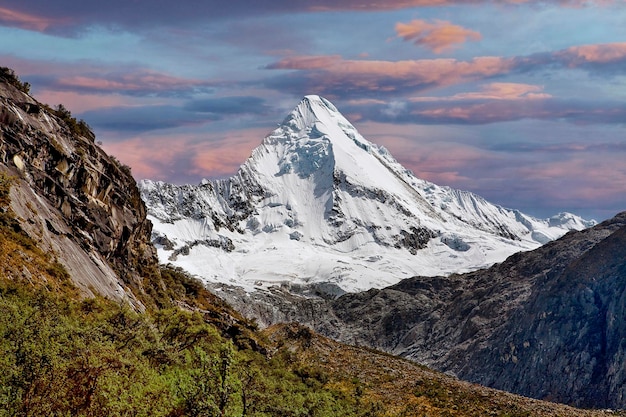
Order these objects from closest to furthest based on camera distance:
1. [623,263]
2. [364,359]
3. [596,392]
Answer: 1. [364,359]
2. [596,392]
3. [623,263]

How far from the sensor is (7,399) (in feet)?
106

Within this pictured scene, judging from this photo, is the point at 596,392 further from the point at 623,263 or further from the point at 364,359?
the point at 364,359

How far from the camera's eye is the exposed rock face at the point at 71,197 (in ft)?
213

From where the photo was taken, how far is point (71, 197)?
7269 centimetres

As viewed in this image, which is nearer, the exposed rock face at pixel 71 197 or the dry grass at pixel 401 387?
the exposed rock face at pixel 71 197

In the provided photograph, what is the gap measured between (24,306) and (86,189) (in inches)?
1406

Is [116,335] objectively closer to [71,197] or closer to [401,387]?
[71,197]

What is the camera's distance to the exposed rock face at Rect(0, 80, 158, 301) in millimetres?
64812

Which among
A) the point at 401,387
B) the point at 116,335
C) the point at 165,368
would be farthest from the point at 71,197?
the point at 401,387

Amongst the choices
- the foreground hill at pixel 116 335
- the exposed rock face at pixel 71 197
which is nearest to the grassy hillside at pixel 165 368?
the foreground hill at pixel 116 335

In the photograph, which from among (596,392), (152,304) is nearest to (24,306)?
(152,304)

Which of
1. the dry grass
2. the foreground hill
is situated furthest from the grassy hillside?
the dry grass

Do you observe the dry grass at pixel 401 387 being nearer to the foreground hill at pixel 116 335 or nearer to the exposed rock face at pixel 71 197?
the foreground hill at pixel 116 335

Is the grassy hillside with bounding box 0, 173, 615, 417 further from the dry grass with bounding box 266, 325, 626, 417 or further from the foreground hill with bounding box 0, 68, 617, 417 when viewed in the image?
the dry grass with bounding box 266, 325, 626, 417
